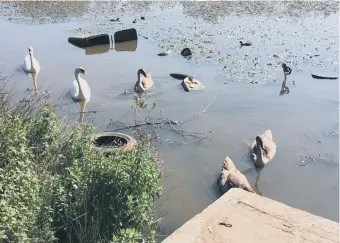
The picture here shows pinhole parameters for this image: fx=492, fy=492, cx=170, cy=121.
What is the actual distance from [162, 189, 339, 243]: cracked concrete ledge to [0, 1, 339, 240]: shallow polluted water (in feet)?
3.66

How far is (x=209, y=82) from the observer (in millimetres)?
14492

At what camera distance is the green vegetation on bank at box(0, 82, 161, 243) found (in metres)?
5.51

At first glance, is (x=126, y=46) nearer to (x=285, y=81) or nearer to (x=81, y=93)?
(x=81, y=93)

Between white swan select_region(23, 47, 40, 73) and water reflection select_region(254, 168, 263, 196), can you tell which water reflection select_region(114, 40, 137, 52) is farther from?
water reflection select_region(254, 168, 263, 196)

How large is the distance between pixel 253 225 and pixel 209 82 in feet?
26.6

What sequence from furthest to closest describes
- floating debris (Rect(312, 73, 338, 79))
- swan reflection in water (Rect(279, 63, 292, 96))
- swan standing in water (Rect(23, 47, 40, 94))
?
swan standing in water (Rect(23, 47, 40, 94))
floating debris (Rect(312, 73, 338, 79))
swan reflection in water (Rect(279, 63, 292, 96))

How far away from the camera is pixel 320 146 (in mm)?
10492

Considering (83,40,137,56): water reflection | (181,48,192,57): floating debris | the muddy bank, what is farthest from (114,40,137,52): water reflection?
(181,48,192,57): floating debris

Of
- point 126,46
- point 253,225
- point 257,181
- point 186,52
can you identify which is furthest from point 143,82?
point 253,225

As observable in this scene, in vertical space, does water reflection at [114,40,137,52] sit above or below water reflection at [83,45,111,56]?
above

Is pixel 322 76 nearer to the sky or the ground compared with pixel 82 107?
nearer to the sky

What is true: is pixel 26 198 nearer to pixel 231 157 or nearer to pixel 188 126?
pixel 231 157

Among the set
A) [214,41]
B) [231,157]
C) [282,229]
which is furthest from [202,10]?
[282,229]

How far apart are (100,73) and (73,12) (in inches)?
352
